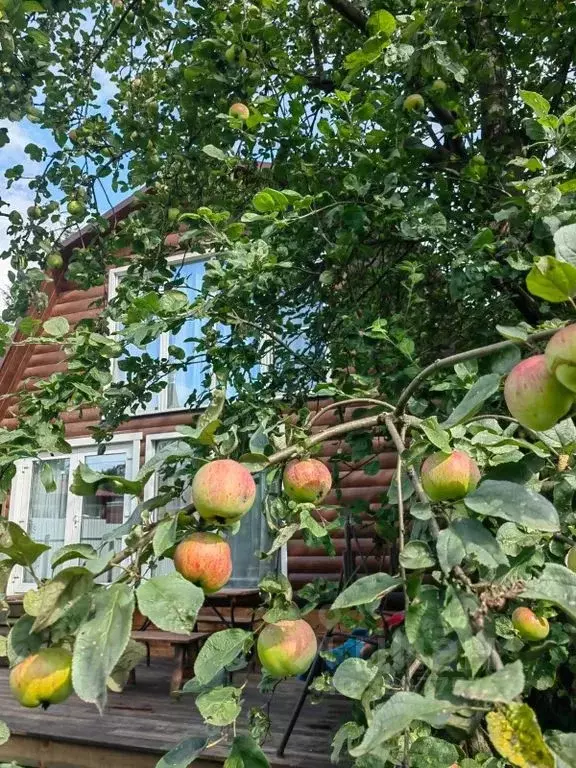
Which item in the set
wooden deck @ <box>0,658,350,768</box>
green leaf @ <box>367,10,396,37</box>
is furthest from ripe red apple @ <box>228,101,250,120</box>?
wooden deck @ <box>0,658,350,768</box>

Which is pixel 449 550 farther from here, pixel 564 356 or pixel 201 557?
pixel 201 557

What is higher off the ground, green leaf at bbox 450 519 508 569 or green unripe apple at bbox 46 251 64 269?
green unripe apple at bbox 46 251 64 269

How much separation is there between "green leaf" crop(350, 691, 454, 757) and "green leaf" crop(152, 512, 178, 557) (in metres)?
0.43

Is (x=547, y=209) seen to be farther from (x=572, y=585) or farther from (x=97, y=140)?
(x=97, y=140)

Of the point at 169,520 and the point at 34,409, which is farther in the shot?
the point at 34,409

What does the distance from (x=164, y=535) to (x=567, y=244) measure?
735 millimetres

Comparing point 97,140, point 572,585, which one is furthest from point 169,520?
point 97,140

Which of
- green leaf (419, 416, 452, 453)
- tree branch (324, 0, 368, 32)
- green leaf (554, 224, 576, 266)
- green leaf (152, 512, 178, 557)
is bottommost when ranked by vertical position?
green leaf (152, 512, 178, 557)

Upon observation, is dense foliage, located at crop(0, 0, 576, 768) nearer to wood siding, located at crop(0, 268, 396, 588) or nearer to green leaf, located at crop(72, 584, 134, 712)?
green leaf, located at crop(72, 584, 134, 712)

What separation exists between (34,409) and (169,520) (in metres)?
1.58

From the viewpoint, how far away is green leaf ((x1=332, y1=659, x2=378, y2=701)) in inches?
42.1

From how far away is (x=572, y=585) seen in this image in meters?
0.86

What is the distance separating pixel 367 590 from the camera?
0.99 m

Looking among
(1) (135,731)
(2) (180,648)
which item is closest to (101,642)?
(1) (135,731)
